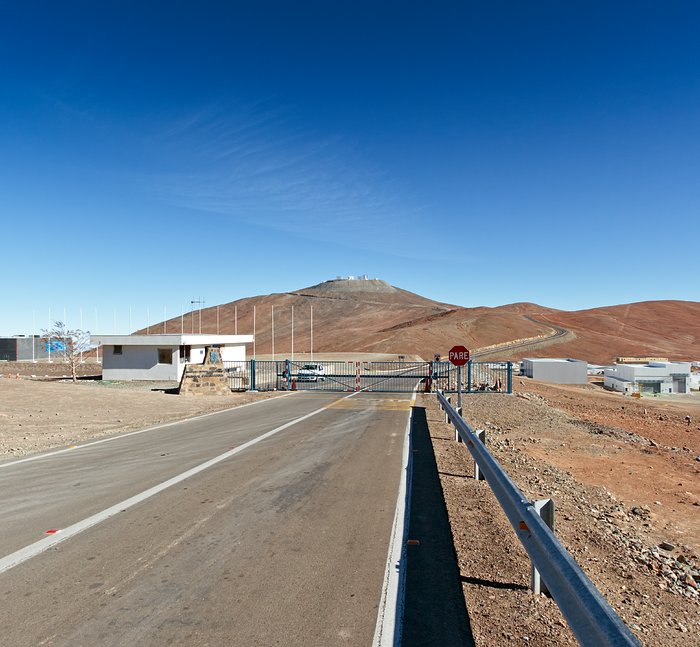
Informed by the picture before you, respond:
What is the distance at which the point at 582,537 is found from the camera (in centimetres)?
650

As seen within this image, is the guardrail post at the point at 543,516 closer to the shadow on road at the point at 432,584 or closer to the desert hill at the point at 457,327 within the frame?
the shadow on road at the point at 432,584

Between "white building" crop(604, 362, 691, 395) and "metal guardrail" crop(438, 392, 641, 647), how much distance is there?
4777cm

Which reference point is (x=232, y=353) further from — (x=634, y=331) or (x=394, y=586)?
(x=634, y=331)

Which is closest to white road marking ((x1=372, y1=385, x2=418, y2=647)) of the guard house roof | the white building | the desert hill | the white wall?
the guard house roof

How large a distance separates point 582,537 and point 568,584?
142 inches

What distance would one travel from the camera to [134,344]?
40.7 meters

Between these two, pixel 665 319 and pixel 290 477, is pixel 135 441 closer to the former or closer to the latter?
pixel 290 477

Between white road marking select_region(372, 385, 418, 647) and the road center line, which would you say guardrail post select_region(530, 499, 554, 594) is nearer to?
white road marking select_region(372, 385, 418, 647)

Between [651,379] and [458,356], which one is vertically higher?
[458,356]

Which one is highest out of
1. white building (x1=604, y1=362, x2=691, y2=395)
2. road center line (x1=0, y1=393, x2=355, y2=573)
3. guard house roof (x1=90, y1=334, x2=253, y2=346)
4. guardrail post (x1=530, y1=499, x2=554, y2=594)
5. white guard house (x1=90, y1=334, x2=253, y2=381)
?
guard house roof (x1=90, y1=334, x2=253, y2=346)

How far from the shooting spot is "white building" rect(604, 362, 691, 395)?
156 ft

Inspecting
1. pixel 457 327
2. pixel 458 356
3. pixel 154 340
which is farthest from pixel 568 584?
pixel 457 327

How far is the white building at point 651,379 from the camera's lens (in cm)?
4759

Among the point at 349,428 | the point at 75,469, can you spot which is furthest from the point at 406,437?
the point at 75,469
